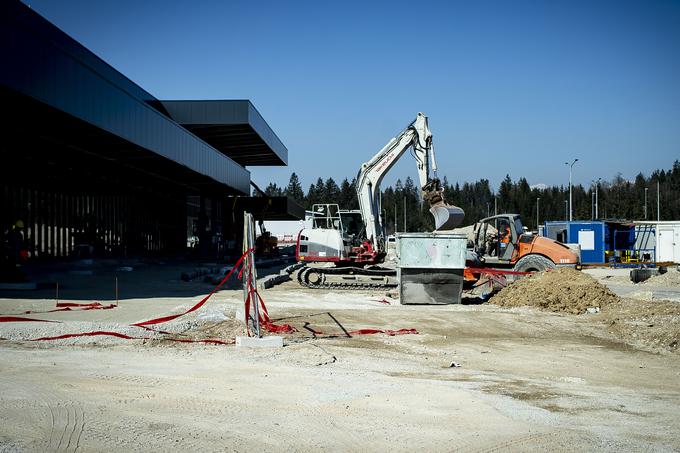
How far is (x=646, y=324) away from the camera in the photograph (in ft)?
45.5

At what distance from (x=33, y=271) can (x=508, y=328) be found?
67.1 feet

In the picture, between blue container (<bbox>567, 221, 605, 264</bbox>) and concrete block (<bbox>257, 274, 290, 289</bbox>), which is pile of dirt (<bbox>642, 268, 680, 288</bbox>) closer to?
blue container (<bbox>567, 221, 605, 264</bbox>)

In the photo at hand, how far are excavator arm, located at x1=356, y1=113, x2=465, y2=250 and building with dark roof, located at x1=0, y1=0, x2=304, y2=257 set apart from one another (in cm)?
999

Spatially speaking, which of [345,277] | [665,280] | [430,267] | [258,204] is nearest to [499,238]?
[430,267]

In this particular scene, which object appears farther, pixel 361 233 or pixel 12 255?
pixel 361 233

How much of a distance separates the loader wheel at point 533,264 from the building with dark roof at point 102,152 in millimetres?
15680

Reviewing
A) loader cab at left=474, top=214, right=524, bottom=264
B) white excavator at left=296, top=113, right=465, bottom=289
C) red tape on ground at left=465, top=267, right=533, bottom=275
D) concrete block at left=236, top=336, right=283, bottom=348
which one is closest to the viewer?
concrete block at left=236, top=336, right=283, bottom=348

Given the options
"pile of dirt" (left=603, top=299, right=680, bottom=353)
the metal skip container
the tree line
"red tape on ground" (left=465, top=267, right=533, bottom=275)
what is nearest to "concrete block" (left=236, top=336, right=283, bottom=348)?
"pile of dirt" (left=603, top=299, right=680, bottom=353)

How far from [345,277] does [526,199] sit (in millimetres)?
129595

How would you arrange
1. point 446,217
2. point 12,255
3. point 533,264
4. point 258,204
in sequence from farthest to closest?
1. point 258,204
2. point 446,217
3. point 533,264
4. point 12,255

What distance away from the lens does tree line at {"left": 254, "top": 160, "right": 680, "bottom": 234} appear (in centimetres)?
12514

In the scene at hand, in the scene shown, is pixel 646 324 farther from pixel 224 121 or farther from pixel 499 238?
pixel 224 121

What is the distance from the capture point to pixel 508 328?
45.5 ft

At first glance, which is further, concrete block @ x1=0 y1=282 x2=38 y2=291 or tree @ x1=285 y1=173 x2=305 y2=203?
tree @ x1=285 y1=173 x2=305 y2=203
